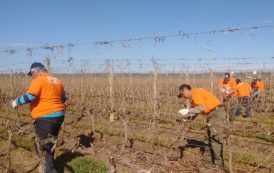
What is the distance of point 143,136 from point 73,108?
264 inches

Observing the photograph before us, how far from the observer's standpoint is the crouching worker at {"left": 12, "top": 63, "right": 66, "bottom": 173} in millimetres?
6055

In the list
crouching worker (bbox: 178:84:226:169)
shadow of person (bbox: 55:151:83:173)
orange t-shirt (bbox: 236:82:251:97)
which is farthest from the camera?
orange t-shirt (bbox: 236:82:251:97)

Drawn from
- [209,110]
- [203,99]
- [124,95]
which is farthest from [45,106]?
[124,95]

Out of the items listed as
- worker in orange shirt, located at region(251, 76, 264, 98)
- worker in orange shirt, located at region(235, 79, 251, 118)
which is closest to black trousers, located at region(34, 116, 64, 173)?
worker in orange shirt, located at region(235, 79, 251, 118)

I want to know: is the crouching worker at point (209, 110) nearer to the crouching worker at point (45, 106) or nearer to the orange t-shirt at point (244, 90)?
the crouching worker at point (45, 106)

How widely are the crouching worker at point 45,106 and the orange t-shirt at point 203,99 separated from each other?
220 cm

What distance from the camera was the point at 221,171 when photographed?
622 cm

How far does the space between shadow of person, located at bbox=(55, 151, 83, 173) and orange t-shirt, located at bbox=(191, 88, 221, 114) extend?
7.83 feet

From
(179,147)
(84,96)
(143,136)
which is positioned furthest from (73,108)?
(179,147)

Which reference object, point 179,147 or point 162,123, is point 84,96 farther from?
point 179,147

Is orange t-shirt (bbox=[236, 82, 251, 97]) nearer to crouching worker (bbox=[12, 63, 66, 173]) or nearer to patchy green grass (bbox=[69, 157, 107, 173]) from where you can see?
patchy green grass (bbox=[69, 157, 107, 173])

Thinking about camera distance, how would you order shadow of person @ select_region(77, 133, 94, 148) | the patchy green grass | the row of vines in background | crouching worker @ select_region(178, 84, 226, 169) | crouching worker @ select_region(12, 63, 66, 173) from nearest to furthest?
crouching worker @ select_region(12, 63, 66, 173)
the patchy green grass
crouching worker @ select_region(178, 84, 226, 169)
shadow of person @ select_region(77, 133, 94, 148)
the row of vines in background

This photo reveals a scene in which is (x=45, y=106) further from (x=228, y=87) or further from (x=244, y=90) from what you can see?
(x=244, y=90)

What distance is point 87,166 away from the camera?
6500 millimetres
